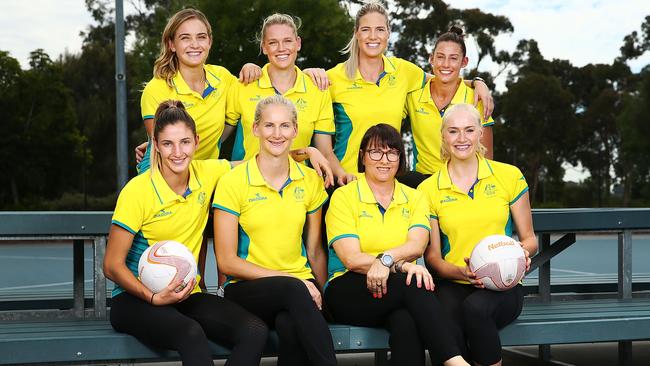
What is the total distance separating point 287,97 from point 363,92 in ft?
1.77

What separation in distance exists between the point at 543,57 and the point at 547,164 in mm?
5743

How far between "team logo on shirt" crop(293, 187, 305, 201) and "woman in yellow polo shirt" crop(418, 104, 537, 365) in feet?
2.31

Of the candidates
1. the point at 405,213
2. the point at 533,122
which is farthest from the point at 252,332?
the point at 533,122

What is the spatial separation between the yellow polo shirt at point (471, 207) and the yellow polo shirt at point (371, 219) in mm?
180

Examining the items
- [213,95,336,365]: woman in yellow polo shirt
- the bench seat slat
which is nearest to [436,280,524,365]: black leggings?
the bench seat slat

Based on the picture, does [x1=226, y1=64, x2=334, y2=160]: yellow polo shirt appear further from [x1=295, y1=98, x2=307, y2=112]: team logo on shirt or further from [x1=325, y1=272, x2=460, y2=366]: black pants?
[x1=325, y1=272, x2=460, y2=366]: black pants

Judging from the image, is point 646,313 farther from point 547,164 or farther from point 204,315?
point 547,164

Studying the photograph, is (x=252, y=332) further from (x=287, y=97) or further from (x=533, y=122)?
(x=533, y=122)

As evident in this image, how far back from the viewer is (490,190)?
4.88 metres

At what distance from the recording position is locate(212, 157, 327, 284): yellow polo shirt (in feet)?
14.9

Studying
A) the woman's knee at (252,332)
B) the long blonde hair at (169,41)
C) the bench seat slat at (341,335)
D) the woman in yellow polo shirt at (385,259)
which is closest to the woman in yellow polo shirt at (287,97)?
the long blonde hair at (169,41)

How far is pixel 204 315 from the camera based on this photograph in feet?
13.9

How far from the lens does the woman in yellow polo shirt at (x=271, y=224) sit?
14.3 feet

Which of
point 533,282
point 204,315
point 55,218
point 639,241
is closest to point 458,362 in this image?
point 204,315
